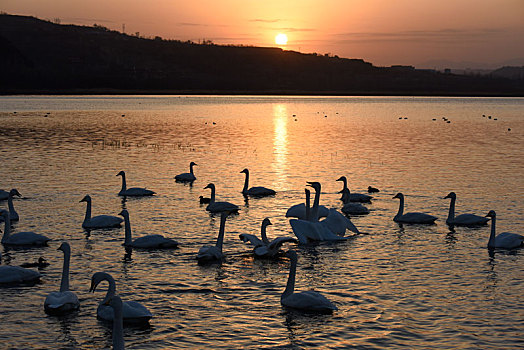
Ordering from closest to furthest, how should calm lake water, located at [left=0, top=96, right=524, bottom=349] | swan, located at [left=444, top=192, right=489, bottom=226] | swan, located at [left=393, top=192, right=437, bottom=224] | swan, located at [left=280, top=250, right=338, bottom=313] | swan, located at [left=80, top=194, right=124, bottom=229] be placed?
calm lake water, located at [left=0, top=96, right=524, bottom=349] < swan, located at [left=280, top=250, right=338, bottom=313] < swan, located at [left=80, top=194, right=124, bottom=229] < swan, located at [left=444, top=192, right=489, bottom=226] < swan, located at [left=393, top=192, right=437, bottom=224]

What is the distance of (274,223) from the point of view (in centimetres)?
1975

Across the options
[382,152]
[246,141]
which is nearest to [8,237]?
[382,152]

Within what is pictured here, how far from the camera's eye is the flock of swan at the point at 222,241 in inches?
465

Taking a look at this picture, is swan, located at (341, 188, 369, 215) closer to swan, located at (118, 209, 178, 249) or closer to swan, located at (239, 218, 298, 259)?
swan, located at (239, 218, 298, 259)

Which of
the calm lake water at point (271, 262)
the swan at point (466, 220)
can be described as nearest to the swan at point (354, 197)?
the calm lake water at point (271, 262)

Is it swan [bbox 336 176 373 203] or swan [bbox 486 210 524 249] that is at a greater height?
swan [bbox 336 176 373 203]

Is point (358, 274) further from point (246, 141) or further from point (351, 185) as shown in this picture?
point (246, 141)

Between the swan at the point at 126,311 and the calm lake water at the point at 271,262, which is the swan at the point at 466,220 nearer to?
the calm lake water at the point at 271,262

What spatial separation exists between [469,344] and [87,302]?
6.85 m

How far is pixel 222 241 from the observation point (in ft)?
52.1

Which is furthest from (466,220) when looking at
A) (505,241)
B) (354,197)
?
(354,197)

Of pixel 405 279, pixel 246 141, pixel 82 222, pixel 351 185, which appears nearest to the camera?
pixel 405 279

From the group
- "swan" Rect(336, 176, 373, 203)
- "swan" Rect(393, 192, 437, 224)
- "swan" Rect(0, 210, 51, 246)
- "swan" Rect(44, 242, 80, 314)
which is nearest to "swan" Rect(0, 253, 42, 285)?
"swan" Rect(44, 242, 80, 314)

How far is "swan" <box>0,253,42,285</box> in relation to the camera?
13663mm
